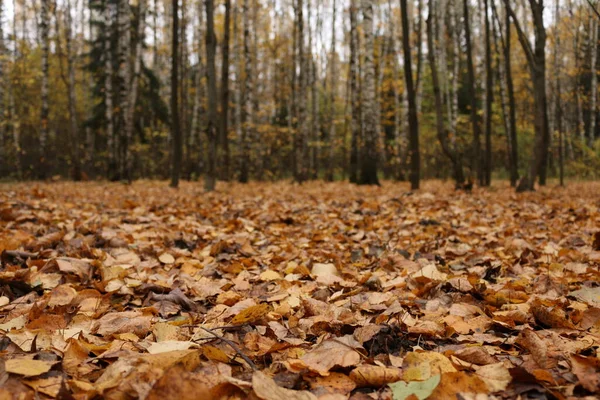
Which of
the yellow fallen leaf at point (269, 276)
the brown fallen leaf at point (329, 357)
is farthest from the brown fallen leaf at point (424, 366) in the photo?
the yellow fallen leaf at point (269, 276)

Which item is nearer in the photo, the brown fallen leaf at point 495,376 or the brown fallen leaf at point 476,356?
the brown fallen leaf at point 495,376

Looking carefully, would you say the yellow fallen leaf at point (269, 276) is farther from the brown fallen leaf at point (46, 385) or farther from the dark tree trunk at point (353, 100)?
the dark tree trunk at point (353, 100)

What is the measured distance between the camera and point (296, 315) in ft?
6.56

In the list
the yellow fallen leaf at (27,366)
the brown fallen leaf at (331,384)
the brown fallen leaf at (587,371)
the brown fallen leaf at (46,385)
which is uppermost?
the yellow fallen leaf at (27,366)

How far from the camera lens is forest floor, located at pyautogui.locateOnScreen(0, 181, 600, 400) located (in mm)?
1230

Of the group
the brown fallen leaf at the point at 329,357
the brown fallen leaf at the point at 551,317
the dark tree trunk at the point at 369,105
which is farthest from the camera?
the dark tree trunk at the point at 369,105

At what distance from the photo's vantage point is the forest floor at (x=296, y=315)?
48.4 inches

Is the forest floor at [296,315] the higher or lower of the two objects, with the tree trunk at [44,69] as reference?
lower

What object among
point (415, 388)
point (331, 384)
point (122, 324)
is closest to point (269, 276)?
point (122, 324)

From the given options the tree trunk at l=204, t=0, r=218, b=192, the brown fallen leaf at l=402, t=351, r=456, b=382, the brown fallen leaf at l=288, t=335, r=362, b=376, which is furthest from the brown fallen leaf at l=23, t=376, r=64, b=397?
the tree trunk at l=204, t=0, r=218, b=192

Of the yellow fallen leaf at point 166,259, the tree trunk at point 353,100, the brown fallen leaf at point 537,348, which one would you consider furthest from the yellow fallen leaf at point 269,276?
the tree trunk at point 353,100

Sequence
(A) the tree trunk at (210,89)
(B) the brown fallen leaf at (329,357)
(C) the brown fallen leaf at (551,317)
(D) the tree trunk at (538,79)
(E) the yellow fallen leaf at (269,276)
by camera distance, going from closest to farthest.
→ 1. (B) the brown fallen leaf at (329,357)
2. (C) the brown fallen leaf at (551,317)
3. (E) the yellow fallen leaf at (269,276)
4. (D) the tree trunk at (538,79)
5. (A) the tree trunk at (210,89)

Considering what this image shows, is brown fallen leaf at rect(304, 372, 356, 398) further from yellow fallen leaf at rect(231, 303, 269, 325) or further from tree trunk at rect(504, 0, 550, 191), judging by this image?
tree trunk at rect(504, 0, 550, 191)

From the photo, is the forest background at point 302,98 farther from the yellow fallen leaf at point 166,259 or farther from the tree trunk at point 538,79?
the yellow fallen leaf at point 166,259
